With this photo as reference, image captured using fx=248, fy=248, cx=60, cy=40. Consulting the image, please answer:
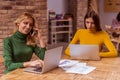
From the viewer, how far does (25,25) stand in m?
2.40

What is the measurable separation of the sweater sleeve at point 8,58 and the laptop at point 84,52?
0.56m

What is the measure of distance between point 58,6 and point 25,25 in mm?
5233

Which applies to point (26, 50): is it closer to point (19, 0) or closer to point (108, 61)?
point (108, 61)

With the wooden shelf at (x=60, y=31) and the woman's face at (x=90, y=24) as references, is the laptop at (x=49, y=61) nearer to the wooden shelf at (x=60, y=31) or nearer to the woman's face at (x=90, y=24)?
the woman's face at (x=90, y=24)

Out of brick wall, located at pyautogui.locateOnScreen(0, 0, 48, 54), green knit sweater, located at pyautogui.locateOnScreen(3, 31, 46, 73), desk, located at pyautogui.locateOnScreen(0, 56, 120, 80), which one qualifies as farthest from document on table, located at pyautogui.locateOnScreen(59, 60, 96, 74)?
brick wall, located at pyautogui.locateOnScreen(0, 0, 48, 54)

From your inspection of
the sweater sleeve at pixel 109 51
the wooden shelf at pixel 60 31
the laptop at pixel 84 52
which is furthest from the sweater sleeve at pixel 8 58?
the wooden shelf at pixel 60 31

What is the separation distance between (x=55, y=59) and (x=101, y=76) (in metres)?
0.42

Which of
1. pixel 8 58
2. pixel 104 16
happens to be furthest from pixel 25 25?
pixel 104 16

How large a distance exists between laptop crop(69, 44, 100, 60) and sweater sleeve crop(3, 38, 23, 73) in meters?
0.56

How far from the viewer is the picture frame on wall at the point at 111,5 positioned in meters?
7.55

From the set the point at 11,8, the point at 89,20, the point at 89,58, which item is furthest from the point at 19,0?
the point at 89,58

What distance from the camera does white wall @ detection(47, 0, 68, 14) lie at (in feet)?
24.3

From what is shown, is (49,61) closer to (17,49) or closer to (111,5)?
(17,49)

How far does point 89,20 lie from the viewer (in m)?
2.87
